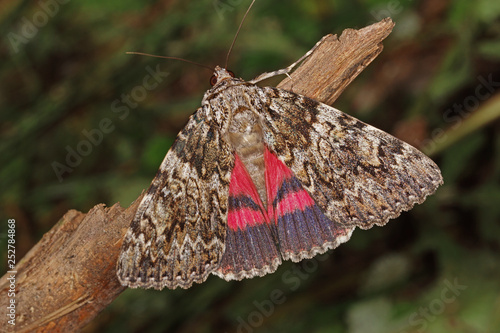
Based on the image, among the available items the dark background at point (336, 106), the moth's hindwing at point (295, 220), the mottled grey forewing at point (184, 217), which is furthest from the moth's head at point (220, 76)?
the dark background at point (336, 106)

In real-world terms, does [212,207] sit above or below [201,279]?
above

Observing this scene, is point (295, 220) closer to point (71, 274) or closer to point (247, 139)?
point (247, 139)

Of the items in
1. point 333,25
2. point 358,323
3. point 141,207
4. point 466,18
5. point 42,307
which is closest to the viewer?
point 42,307

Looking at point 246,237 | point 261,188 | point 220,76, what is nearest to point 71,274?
point 246,237

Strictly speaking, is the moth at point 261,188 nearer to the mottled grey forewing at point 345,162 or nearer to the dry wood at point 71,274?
the mottled grey forewing at point 345,162

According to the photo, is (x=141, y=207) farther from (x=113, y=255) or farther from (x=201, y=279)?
(x=201, y=279)

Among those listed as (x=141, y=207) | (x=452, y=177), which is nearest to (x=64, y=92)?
(x=141, y=207)
